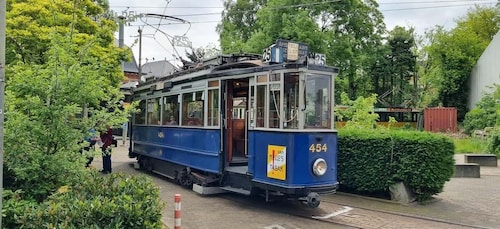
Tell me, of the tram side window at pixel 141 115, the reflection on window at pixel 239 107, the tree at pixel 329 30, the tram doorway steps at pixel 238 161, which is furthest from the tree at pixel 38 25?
the tree at pixel 329 30

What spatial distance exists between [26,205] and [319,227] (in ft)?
14.2

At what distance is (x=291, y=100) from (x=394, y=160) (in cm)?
283

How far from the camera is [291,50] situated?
8039 millimetres

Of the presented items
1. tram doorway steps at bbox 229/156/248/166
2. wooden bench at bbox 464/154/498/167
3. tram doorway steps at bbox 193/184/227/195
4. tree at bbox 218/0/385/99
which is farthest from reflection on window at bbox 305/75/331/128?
tree at bbox 218/0/385/99

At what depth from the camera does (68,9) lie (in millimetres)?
11883

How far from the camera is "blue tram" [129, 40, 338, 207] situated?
762 cm

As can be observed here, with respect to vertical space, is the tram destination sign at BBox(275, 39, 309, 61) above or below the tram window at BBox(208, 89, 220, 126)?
above

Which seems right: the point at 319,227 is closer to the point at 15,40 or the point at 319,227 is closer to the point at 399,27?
the point at 15,40

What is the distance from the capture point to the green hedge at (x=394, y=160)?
8828mm

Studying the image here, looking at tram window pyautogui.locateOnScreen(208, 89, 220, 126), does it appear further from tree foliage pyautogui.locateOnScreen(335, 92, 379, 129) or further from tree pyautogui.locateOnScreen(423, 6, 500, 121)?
tree pyautogui.locateOnScreen(423, 6, 500, 121)

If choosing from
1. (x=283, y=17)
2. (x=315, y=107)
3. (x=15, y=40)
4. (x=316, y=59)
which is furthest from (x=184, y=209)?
(x=283, y=17)

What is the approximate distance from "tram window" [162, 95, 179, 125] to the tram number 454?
4.41m

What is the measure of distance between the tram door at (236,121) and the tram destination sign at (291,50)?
1.32 m

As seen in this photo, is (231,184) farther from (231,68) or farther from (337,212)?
(231,68)
